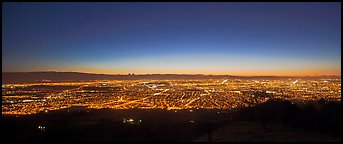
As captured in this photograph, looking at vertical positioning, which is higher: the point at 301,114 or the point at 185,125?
the point at 301,114

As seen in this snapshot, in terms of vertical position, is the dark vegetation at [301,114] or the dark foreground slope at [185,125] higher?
the dark vegetation at [301,114]

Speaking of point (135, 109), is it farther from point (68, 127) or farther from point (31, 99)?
point (31, 99)

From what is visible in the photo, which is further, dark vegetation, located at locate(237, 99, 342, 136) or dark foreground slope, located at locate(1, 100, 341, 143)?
dark vegetation, located at locate(237, 99, 342, 136)

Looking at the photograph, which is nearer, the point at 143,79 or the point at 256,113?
the point at 256,113

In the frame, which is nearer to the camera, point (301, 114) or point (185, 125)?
point (301, 114)

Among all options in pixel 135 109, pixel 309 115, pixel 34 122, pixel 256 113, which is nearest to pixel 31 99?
pixel 34 122

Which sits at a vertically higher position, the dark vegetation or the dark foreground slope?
the dark vegetation

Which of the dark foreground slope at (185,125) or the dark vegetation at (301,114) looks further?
the dark vegetation at (301,114)

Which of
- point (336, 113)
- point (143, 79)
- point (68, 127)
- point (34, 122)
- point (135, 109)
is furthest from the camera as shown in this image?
point (143, 79)
